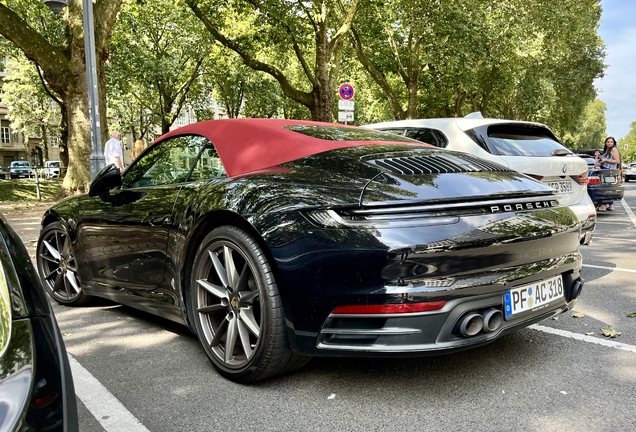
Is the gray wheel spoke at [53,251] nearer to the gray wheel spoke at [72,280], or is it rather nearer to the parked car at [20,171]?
the gray wheel spoke at [72,280]

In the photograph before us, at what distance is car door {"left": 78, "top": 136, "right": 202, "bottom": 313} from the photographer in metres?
3.31

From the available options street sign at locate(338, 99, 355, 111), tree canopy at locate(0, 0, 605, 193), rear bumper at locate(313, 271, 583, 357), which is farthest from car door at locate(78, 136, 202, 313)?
tree canopy at locate(0, 0, 605, 193)

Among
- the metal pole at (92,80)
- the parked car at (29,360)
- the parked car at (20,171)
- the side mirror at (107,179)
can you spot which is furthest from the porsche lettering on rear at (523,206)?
the parked car at (20,171)

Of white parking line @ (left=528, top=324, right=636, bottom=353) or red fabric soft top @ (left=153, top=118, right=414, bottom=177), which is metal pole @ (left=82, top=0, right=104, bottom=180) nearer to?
red fabric soft top @ (left=153, top=118, right=414, bottom=177)

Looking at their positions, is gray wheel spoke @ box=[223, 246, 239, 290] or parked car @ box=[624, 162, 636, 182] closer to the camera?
gray wheel spoke @ box=[223, 246, 239, 290]

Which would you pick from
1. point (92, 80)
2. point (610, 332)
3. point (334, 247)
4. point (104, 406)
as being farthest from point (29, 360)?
point (92, 80)

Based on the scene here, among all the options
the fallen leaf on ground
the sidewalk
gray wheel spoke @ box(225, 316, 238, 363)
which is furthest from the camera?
the sidewalk

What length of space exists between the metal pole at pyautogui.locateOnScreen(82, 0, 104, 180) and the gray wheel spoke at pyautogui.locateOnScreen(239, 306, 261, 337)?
772 centimetres

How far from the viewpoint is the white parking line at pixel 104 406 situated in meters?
2.35

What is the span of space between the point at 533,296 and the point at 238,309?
1.44m

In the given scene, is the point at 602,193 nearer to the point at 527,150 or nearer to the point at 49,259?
the point at 527,150

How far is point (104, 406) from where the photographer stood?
2.55 m

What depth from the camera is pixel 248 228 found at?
2732 millimetres

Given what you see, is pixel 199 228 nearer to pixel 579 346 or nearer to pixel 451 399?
pixel 451 399
